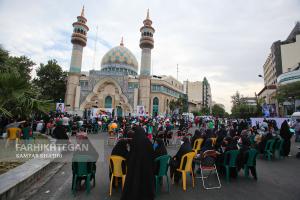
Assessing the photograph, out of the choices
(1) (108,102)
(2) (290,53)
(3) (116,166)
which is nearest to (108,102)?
(1) (108,102)

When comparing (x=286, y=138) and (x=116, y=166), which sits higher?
(x=286, y=138)

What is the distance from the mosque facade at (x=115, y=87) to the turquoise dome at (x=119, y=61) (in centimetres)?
498

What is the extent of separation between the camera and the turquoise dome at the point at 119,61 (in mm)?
44938

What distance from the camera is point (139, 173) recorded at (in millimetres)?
3178

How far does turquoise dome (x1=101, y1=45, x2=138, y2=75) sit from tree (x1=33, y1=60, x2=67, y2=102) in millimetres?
10485

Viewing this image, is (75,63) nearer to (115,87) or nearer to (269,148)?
(115,87)

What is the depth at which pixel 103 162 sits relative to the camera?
6301 mm

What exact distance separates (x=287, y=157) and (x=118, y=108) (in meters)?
34.6

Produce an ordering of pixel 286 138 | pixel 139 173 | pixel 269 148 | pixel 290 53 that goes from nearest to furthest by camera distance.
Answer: pixel 139 173, pixel 269 148, pixel 286 138, pixel 290 53

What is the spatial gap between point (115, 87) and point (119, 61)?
853 centimetres

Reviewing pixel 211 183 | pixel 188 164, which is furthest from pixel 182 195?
pixel 211 183

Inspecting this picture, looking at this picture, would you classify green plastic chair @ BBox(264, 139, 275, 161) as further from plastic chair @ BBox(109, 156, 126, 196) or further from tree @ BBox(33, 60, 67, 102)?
tree @ BBox(33, 60, 67, 102)

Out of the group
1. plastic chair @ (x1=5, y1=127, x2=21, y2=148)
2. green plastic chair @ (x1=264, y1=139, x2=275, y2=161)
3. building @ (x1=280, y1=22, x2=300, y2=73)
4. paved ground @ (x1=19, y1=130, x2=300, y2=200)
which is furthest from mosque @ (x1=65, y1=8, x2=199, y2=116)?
paved ground @ (x1=19, y1=130, x2=300, y2=200)

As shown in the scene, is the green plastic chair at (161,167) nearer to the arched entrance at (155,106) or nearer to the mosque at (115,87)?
the mosque at (115,87)
